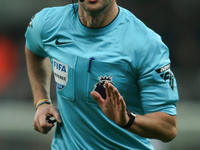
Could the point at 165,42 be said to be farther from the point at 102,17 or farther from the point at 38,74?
the point at 102,17

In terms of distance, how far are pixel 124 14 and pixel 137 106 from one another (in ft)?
1.95

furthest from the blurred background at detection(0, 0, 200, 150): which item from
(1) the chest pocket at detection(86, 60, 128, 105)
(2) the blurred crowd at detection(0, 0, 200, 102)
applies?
(1) the chest pocket at detection(86, 60, 128, 105)

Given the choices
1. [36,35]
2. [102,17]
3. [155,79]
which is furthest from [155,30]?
[155,79]

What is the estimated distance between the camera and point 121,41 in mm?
2455

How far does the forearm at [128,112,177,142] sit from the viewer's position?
7.54 ft

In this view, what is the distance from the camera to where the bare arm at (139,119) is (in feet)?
7.02

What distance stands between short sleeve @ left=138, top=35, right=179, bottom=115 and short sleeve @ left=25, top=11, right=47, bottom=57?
796 millimetres

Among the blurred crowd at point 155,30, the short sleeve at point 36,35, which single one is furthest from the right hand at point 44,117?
the blurred crowd at point 155,30

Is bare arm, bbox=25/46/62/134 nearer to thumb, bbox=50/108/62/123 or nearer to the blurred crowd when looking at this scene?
thumb, bbox=50/108/62/123

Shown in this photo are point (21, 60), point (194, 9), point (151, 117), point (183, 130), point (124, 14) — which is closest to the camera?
point (151, 117)

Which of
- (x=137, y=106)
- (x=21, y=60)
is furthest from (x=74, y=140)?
(x=21, y=60)

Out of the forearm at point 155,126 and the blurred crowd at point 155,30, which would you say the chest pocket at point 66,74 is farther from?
the blurred crowd at point 155,30

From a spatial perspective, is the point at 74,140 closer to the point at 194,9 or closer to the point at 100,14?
the point at 100,14

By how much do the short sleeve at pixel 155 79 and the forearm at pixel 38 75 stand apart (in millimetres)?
965
